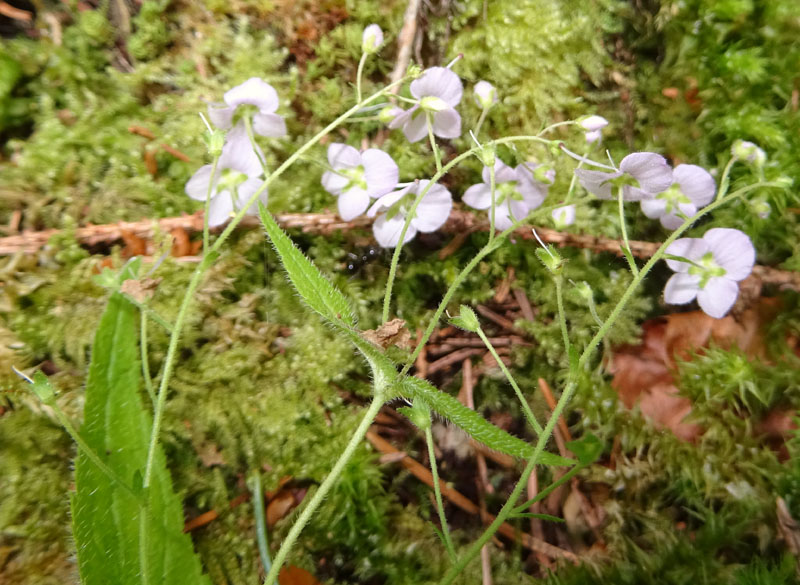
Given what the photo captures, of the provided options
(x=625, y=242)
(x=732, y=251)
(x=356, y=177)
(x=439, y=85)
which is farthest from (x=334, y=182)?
(x=732, y=251)

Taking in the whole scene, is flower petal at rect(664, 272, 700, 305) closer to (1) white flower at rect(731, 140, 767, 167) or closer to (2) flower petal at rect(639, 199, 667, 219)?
(2) flower petal at rect(639, 199, 667, 219)

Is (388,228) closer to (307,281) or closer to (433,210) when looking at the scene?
(433,210)

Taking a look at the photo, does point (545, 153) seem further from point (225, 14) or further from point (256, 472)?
point (256, 472)

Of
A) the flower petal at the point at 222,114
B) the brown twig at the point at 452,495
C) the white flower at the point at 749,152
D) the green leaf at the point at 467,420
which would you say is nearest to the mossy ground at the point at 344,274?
the brown twig at the point at 452,495

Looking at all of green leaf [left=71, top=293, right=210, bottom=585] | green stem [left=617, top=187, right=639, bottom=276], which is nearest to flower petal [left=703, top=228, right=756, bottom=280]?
green stem [left=617, top=187, right=639, bottom=276]

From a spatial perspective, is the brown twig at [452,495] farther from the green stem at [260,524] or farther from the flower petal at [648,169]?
the flower petal at [648,169]

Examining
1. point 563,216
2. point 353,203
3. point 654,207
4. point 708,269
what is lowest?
point 708,269
